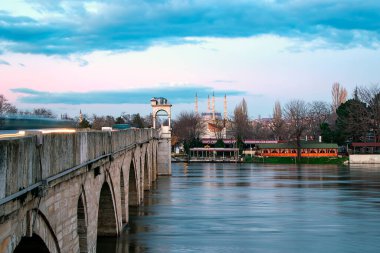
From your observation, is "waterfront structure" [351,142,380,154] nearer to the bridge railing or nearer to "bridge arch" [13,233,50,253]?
the bridge railing

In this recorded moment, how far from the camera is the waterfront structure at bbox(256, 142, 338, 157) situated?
100062 millimetres

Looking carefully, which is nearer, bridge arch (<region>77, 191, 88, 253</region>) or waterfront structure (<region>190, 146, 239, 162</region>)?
bridge arch (<region>77, 191, 88, 253</region>)

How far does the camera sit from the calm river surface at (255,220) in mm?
24219

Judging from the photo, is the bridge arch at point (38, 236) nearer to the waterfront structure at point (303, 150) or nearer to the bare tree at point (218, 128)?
the waterfront structure at point (303, 150)

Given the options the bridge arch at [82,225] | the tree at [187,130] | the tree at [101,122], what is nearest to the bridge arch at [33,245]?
the bridge arch at [82,225]

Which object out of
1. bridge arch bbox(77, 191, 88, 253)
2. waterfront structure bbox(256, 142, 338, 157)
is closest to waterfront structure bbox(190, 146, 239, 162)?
waterfront structure bbox(256, 142, 338, 157)

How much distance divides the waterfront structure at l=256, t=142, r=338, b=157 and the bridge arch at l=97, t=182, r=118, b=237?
78216 mm

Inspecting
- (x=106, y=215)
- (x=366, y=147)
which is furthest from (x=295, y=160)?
(x=106, y=215)

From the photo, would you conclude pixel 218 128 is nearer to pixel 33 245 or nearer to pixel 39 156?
pixel 33 245

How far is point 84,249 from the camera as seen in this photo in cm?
1594

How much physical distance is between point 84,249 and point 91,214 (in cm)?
149

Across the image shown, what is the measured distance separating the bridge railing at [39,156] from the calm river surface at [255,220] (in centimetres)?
928

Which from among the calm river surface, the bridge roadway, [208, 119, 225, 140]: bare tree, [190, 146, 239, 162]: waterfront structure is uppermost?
[208, 119, 225, 140]: bare tree

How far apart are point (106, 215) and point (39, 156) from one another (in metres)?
14.8
